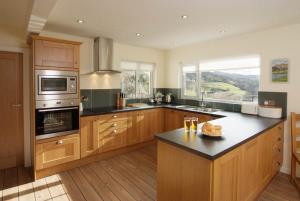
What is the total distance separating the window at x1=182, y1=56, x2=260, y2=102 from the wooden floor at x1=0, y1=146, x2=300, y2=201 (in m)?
1.47

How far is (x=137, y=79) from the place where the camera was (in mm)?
4523

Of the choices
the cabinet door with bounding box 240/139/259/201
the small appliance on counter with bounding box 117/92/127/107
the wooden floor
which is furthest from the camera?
the small appliance on counter with bounding box 117/92/127/107

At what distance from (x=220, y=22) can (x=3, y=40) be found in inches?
128

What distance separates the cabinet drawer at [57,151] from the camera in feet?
8.75

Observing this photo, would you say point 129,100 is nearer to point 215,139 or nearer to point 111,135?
point 111,135

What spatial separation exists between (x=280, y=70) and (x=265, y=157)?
145 centimetres

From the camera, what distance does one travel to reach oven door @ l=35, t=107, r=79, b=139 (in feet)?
8.70

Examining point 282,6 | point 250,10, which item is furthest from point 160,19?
point 282,6

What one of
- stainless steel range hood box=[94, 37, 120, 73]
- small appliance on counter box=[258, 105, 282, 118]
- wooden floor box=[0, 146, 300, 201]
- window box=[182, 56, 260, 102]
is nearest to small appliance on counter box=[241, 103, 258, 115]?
small appliance on counter box=[258, 105, 282, 118]

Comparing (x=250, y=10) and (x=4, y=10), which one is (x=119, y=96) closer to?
(x=4, y=10)

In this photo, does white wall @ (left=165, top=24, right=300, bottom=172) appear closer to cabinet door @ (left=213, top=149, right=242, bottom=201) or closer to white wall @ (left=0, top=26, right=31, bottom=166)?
cabinet door @ (left=213, top=149, right=242, bottom=201)

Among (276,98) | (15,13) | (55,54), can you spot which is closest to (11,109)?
(55,54)

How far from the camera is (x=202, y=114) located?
3.38m

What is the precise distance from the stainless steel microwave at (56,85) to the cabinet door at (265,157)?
2633mm
